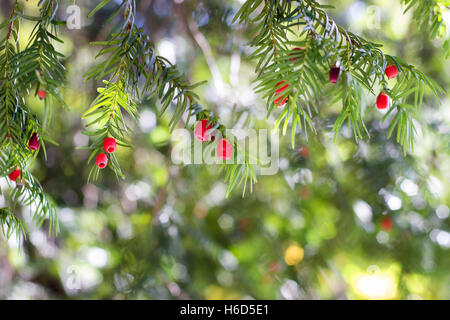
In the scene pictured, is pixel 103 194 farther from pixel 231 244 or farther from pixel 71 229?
pixel 231 244

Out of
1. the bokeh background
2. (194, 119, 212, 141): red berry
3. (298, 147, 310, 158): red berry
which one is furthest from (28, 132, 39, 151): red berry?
(298, 147, 310, 158): red berry

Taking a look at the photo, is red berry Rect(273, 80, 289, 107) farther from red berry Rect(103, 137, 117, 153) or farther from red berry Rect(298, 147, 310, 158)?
red berry Rect(298, 147, 310, 158)

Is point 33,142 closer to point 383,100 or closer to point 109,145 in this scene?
point 109,145

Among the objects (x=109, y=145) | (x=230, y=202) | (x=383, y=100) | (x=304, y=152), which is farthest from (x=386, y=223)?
(x=109, y=145)

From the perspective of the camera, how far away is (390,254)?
1149mm

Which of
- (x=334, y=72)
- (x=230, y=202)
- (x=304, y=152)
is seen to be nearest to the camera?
(x=334, y=72)

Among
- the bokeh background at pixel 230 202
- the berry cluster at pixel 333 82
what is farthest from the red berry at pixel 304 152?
the berry cluster at pixel 333 82

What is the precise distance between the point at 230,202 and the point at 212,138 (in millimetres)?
943

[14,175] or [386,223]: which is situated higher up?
[14,175]

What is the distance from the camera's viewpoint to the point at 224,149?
356mm

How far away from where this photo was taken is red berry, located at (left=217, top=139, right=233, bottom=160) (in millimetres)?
355

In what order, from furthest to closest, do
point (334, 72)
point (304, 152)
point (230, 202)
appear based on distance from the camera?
point (230, 202)
point (304, 152)
point (334, 72)

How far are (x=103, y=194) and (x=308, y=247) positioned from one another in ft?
2.31
